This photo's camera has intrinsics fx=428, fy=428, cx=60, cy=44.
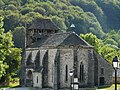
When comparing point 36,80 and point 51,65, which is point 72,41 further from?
point 36,80

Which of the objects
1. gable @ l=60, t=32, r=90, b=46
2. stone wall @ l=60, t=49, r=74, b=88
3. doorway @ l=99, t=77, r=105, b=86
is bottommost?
doorway @ l=99, t=77, r=105, b=86

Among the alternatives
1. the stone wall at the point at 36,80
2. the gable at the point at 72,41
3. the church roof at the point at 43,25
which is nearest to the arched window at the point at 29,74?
the stone wall at the point at 36,80

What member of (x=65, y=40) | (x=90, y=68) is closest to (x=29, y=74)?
(x=90, y=68)

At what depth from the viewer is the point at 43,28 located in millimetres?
79250

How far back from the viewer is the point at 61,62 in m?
66.1

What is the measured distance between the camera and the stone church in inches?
2603

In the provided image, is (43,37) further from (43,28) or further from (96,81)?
(96,81)

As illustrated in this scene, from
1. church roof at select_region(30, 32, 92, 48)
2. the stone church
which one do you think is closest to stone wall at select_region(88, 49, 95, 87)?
the stone church

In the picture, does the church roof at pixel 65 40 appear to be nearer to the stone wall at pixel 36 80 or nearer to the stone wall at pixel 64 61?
the stone wall at pixel 64 61

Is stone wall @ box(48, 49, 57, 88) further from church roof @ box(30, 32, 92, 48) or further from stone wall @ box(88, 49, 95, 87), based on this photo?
stone wall @ box(88, 49, 95, 87)

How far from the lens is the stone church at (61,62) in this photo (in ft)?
217

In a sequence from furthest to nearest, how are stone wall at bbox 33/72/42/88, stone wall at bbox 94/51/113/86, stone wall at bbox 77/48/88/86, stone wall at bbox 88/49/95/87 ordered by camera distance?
stone wall at bbox 94/51/113/86 → stone wall at bbox 33/72/42/88 → stone wall at bbox 88/49/95/87 → stone wall at bbox 77/48/88/86

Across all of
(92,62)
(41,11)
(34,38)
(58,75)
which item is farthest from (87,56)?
(41,11)

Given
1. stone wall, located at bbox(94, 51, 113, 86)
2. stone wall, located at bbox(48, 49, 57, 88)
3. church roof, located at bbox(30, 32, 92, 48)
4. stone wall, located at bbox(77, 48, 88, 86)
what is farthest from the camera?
stone wall, located at bbox(94, 51, 113, 86)
